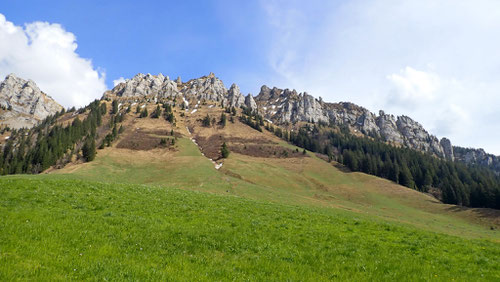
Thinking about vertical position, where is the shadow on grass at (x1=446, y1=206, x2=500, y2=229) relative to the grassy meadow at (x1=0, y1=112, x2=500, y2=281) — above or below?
below

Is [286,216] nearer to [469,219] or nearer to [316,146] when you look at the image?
[469,219]

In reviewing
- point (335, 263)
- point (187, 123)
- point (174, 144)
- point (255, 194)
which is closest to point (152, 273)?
point (335, 263)

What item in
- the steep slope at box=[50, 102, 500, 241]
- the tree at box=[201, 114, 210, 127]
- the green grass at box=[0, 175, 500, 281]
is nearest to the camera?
the green grass at box=[0, 175, 500, 281]

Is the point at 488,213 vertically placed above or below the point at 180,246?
below

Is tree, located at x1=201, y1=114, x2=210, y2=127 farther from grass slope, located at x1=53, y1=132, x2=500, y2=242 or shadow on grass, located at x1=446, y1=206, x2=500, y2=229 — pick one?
shadow on grass, located at x1=446, y1=206, x2=500, y2=229

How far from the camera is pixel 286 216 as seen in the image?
21.8 meters

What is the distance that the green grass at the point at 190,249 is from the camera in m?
8.16

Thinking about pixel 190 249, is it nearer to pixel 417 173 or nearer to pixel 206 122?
pixel 417 173

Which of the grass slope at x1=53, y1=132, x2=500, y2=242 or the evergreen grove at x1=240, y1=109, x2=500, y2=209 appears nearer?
the grass slope at x1=53, y1=132, x2=500, y2=242

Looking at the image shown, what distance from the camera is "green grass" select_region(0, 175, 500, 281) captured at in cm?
816

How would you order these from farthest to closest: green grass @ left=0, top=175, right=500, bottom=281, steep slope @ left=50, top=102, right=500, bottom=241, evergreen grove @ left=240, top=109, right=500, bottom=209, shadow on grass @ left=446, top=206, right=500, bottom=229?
evergreen grove @ left=240, top=109, right=500, bottom=209
shadow on grass @ left=446, top=206, right=500, bottom=229
steep slope @ left=50, top=102, right=500, bottom=241
green grass @ left=0, top=175, right=500, bottom=281

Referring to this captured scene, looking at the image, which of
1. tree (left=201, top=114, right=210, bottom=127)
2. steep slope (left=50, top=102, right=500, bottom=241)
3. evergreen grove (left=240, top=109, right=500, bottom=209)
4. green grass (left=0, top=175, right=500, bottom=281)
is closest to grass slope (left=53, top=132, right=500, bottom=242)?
steep slope (left=50, top=102, right=500, bottom=241)

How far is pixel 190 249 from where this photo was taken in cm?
1120

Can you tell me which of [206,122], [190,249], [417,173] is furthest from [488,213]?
[206,122]
